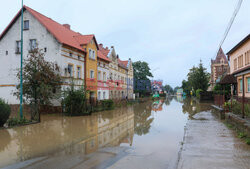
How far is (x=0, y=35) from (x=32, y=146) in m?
20.5

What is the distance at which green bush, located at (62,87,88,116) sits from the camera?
18.7m

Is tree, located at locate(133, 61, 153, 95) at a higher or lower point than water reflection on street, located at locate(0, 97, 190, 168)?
higher

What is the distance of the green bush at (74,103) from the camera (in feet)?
61.3

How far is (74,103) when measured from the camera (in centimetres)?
1864

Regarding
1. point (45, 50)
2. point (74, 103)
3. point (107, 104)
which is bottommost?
point (107, 104)

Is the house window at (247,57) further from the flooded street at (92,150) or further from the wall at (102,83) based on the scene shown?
the wall at (102,83)

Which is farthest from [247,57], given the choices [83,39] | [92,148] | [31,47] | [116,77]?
[116,77]

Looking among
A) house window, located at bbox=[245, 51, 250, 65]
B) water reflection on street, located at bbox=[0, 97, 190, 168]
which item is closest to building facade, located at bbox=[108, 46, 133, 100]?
house window, located at bbox=[245, 51, 250, 65]

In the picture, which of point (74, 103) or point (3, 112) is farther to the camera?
point (74, 103)

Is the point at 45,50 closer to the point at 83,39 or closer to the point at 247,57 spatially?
the point at 83,39

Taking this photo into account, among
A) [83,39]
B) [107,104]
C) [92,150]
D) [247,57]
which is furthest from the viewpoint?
[83,39]

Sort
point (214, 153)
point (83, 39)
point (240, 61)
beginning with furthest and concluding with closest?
point (83, 39) < point (240, 61) < point (214, 153)

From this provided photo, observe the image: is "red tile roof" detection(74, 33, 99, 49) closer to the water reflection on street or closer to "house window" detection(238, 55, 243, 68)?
the water reflection on street

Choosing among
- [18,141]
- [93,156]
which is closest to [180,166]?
[93,156]
